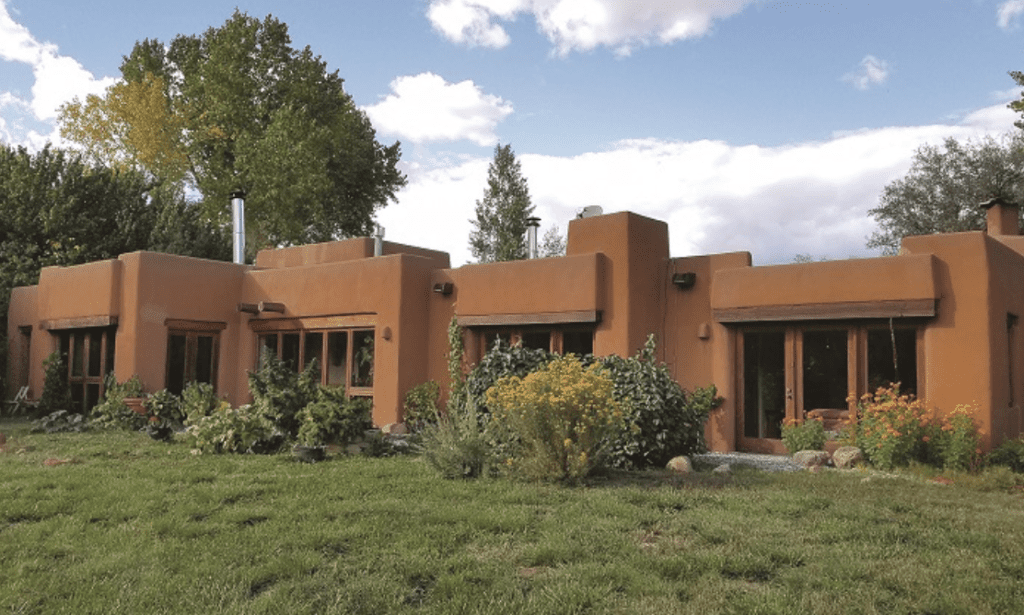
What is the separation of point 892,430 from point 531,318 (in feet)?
19.6

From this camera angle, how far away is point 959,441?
1012 centimetres

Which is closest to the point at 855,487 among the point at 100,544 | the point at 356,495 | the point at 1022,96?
the point at 356,495

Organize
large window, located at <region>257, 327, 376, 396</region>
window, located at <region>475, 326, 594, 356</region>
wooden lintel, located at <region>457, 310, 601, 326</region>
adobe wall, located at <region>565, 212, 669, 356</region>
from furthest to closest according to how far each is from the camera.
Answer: large window, located at <region>257, 327, 376, 396</region> → window, located at <region>475, 326, 594, 356</region> → wooden lintel, located at <region>457, 310, 601, 326</region> → adobe wall, located at <region>565, 212, 669, 356</region>

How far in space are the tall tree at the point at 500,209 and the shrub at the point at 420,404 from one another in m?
25.0

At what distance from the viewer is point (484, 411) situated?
37.8ft

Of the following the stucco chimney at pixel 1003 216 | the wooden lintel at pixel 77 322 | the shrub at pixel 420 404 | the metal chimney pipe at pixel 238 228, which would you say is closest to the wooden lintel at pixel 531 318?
the shrub at pixel 420 404

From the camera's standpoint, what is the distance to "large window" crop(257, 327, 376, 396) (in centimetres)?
1546

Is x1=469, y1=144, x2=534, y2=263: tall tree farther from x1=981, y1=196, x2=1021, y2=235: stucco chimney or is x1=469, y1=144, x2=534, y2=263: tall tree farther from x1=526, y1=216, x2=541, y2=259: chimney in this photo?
x1=981, y1=196, x2=1021, y2=235: stucco chimney

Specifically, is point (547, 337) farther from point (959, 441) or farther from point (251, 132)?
point (251, 132)

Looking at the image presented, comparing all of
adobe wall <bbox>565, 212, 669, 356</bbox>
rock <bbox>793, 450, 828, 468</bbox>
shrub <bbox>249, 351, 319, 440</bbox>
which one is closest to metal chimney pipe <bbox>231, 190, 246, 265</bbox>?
shrub <bbox>249, 351, 319, 440</bbox>

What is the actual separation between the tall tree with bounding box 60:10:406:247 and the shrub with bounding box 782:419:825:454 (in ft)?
66.5

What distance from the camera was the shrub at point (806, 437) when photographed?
11469 millimetres

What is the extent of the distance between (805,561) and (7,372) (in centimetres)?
2122

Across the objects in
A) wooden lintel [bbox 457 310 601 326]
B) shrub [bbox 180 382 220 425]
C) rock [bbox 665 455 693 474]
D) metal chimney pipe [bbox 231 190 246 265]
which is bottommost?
rock [bbox 665 455 693 474]
